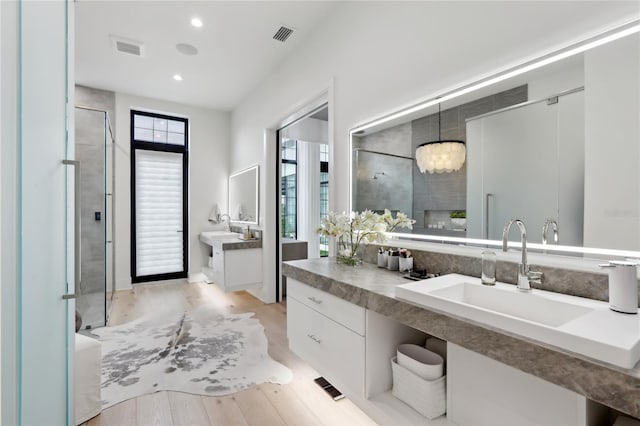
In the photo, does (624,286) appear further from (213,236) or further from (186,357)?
(213,236)

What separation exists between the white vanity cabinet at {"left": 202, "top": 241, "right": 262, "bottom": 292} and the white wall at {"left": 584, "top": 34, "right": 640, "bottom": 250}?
3291 mm

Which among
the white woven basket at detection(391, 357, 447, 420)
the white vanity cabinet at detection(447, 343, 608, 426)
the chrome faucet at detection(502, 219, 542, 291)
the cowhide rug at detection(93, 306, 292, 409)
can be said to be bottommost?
the cowhide rug at detection(93, 306, 292, 409)

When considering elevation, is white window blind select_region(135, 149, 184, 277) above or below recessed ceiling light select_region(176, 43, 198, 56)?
below

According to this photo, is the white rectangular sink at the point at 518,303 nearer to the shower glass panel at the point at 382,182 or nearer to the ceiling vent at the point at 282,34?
the shower glass panel at the point at 382,182

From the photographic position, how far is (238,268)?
3.71m

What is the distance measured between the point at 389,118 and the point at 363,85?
16.0 inches

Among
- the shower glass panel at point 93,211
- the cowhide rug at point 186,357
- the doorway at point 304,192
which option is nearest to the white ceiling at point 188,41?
the shower glass panel at point 93,211

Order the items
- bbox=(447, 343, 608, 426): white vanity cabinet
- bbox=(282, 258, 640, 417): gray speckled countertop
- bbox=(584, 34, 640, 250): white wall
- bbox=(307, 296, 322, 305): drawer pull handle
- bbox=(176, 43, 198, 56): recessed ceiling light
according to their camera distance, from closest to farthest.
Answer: bbox=(282, 258, 640, 417): gray speckled countertop, bbox=(447, 343, 608, 426): white vanity cabinet, bbox=(584, 34, 640, 250): white wall, bbox=(307, 296, 322, 305): drawer pull handle, bbox=(176, 43, 198, 56): recessed ceiling light

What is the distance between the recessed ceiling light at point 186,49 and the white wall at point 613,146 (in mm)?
3344

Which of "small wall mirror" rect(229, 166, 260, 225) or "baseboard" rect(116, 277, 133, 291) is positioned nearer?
"small wall mirror" rect(229, 166, 260, 225)

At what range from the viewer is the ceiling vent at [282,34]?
2832mm

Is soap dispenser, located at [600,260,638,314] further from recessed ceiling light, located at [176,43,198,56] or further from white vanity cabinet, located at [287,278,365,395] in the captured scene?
recessed ceiling light, located at [176,43,198,56]

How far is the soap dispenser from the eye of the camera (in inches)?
35.2

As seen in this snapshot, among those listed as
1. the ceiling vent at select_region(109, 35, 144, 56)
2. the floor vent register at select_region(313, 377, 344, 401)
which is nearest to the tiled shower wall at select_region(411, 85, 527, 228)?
the floor vent register at select_region(313, 377, 344, 401)
